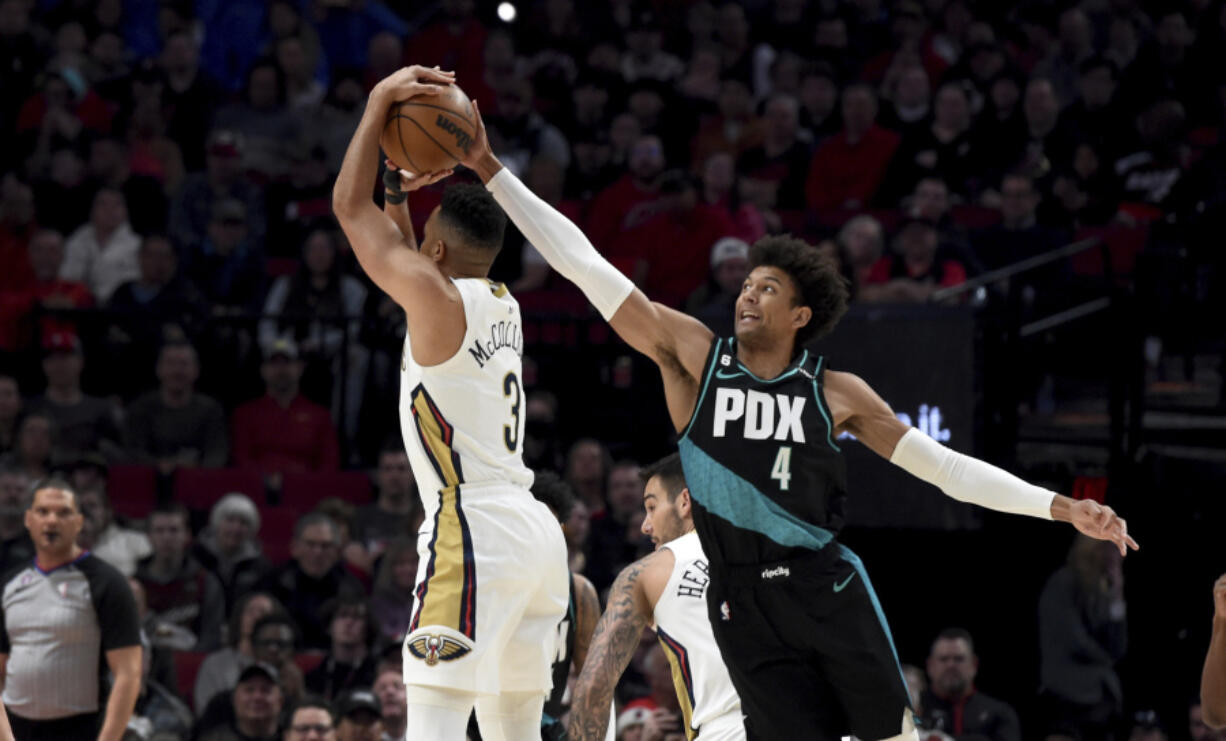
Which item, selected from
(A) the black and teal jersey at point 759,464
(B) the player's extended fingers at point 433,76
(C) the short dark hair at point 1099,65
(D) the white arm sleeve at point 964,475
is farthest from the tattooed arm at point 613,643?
(C) the short dark hair at point 1099,65

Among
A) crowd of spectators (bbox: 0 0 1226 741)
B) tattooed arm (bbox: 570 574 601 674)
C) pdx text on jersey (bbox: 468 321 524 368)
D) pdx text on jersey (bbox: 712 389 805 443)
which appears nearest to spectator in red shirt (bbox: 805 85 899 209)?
crowd of spectators (bbox: 0 0 1226 741)

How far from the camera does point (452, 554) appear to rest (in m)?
5.02

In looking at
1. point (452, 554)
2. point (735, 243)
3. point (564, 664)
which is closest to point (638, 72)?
point (735, 243)

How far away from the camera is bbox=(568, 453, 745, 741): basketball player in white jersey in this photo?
5543 mm

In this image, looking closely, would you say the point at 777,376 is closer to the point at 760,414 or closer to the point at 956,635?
the point at 760,414

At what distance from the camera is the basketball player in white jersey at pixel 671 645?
218 inches

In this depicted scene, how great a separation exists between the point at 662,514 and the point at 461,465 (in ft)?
3.99

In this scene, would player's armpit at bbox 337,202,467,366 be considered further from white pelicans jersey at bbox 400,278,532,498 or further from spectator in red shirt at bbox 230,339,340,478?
spectator in red shirt at bbox 230,339,340,478

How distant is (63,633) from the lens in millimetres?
7406

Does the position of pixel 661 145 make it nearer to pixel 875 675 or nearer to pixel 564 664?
pixel 564 664

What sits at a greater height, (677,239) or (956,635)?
(677,239)

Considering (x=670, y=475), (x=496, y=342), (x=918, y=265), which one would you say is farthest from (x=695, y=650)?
(x=918, y=265)

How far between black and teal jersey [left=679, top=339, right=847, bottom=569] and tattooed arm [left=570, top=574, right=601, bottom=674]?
1514 mm

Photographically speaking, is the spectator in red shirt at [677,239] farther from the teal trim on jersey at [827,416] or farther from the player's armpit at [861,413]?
the teal trim on jersey at [827,416]
